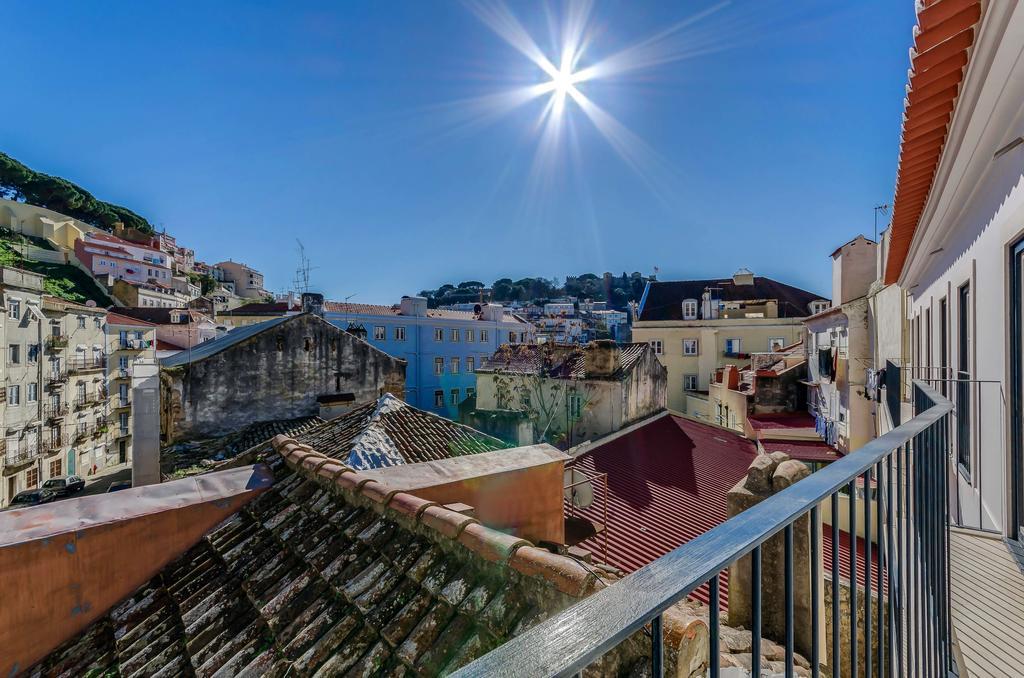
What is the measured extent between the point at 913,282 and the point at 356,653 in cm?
892

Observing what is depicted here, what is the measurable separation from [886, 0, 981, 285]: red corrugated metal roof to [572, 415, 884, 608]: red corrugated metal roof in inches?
174

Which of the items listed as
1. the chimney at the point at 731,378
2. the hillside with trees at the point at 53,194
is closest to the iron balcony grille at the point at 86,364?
the chimney at the point at 731,378

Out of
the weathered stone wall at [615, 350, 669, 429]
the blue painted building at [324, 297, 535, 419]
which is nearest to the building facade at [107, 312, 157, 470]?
the blue painted building at [324, 297, 535, 419]

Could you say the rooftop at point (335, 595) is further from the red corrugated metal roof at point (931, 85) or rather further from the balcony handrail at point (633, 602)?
the red corrugated metal roof at point (931, 85)

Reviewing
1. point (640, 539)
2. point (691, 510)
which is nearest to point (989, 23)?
point (640, 539)

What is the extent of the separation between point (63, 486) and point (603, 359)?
Answer: 93.2 ft

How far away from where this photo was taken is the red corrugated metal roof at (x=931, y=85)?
208 cm

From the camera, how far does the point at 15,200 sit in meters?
62.3

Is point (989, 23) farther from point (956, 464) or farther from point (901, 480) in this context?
point (956, 464)

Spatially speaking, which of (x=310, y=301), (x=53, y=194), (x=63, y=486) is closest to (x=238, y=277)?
(x=53, y=194)

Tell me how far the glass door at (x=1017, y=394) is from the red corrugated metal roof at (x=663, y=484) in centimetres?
311

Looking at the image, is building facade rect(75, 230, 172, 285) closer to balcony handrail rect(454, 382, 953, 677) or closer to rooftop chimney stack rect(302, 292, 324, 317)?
rooftop chimney stack rect(302, 292, 324, 317)

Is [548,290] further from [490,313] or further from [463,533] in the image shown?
[463,533]

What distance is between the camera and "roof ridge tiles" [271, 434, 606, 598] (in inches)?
99.3
